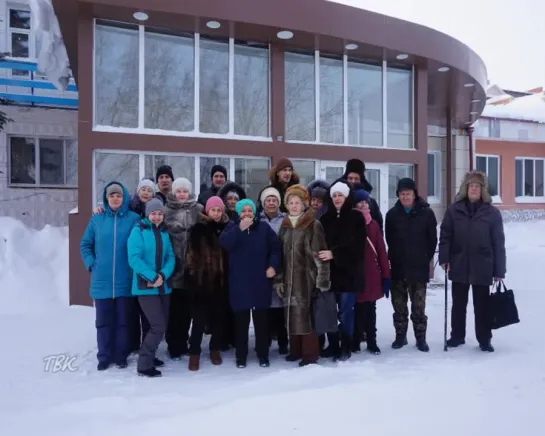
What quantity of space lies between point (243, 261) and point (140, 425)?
1719 millimetres

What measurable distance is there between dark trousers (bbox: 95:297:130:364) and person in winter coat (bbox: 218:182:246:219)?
1.28 m

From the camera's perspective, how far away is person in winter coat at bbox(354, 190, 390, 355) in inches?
197

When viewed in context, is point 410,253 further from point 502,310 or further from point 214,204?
point 214,204

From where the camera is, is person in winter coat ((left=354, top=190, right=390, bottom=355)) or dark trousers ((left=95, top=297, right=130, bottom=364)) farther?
person in winter coat ((left=354, top=190, right=390, bottom=355))

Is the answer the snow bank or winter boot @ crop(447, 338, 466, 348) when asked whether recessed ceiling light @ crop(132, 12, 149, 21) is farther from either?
winter boot @ crop(447, 338, 466, 348)

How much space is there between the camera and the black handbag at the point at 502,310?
500 centimetres

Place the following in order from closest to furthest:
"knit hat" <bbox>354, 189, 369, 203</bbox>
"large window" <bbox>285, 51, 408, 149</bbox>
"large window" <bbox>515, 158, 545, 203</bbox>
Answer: "knit hat" <bbox>354, 189, 369, 203</bbox>
"large window" <bbox>285, 51, 408, 149</bbox>
"large window" <bbox>515, 158, 545, 203</bbox>

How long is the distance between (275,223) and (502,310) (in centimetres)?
242

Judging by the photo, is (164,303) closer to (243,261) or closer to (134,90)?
(243,261)

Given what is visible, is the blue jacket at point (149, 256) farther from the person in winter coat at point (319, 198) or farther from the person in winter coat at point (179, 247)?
the person in winter coat at point (319, 198)

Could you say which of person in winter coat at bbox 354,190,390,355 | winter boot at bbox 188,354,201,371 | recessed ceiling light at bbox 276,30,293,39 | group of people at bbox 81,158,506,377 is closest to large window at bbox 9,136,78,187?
recessed ceiling light at bbox 276,30,293,39

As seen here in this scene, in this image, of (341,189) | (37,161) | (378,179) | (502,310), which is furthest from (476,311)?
(37,161)

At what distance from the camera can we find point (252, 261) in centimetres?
458

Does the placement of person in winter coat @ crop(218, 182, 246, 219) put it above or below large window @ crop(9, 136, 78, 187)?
below
